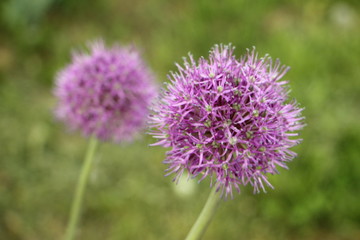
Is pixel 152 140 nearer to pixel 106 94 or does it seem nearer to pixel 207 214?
pixel 106 94

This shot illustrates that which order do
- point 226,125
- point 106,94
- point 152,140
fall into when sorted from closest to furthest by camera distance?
point 226,125 → point 106,94 → point 152,140

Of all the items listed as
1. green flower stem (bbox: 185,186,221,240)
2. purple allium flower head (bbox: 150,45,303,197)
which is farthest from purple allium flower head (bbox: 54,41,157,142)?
green flower stem (bbox: 185,186,221,240)

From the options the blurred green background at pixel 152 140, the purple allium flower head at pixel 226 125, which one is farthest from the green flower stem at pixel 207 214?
the blurred green background at pixel 152 140

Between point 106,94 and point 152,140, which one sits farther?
point 152,140

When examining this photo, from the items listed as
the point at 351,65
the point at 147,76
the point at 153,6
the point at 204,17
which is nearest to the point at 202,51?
the point at 204,17

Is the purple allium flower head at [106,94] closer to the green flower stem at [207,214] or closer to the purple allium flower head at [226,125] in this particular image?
the purple allium flower head at [226,125]

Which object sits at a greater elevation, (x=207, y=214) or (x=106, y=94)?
(x=106, y=94)

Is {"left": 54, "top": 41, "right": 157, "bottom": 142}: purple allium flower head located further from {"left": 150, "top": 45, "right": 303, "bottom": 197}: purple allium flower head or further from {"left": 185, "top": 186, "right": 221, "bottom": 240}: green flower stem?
{"left": 185, "top": 186, "right": 221, "bottom": 240}: green flower stem

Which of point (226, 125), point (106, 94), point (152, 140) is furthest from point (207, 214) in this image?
point (152, 140)
